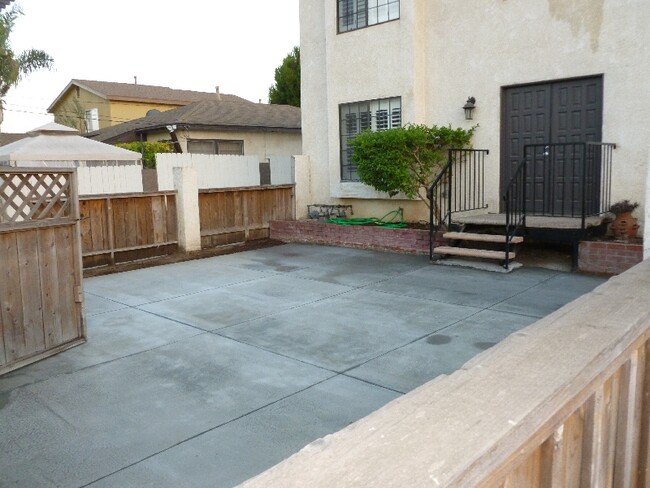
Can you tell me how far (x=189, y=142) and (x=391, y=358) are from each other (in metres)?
13.4

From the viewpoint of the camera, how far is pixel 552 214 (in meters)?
9.35

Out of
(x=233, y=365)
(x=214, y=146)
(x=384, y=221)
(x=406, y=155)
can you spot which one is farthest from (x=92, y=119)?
(x=233, y=365)

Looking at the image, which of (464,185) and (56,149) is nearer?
(464,185)

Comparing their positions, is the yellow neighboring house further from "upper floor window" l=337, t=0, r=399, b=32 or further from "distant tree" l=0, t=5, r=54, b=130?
"upper floor window" l=337, t=0, r=399, b=32

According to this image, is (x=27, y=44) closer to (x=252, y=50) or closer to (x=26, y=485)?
(x=252, y=50)

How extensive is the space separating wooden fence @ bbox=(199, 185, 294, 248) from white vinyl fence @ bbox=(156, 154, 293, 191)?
1.00 meters

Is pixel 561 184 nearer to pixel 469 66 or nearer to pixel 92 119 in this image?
pixel 469 66

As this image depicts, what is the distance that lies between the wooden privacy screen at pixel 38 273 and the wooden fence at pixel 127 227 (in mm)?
4308

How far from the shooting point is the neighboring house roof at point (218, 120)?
16984mm

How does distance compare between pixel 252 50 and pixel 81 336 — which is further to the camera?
pixel 252 50

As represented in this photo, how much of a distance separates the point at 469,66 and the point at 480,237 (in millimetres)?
3342

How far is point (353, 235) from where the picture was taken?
445 inches

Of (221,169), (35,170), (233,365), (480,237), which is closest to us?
(233,365)

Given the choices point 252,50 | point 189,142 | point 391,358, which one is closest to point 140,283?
point 391,358
